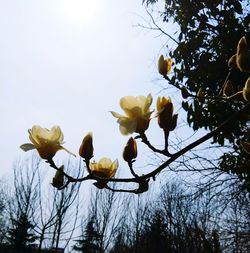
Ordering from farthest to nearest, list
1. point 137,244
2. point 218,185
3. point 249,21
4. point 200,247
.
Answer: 1. point 137,244
2. point 200,247
3. point 218,185
4. point 249,21

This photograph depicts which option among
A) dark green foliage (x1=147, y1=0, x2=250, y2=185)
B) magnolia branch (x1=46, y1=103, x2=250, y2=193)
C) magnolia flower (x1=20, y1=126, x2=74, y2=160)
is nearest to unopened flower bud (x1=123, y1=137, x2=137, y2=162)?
magnolia branch (x1=46, y1=103, x2=250, y2=193)

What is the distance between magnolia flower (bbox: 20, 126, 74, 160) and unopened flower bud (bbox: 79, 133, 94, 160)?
0.08 m

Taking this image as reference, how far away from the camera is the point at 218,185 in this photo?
5.34 m

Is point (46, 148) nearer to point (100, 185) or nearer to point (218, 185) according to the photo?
point (100, 185)

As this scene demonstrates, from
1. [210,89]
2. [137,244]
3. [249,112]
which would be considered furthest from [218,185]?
[137,244]

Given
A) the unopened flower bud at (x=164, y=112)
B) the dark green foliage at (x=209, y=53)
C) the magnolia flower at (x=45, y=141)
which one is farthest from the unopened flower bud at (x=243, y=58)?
the dark green foliage at (x=209, y=53)

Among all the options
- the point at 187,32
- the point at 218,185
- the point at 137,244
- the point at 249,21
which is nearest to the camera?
the point at 249,21

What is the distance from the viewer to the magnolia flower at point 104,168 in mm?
1171

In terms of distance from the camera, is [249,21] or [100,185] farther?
[249,21]

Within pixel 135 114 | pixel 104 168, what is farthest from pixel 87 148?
pixel 135 114

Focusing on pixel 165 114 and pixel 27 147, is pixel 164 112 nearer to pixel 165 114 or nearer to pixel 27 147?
pixel 165 114

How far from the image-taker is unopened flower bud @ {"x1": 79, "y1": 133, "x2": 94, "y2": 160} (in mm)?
1176

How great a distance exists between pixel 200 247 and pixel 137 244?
5.56 meters

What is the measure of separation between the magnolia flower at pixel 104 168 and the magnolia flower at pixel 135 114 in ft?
0.40
